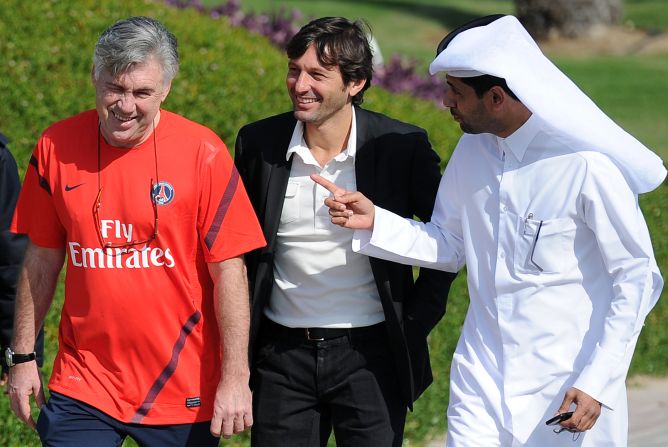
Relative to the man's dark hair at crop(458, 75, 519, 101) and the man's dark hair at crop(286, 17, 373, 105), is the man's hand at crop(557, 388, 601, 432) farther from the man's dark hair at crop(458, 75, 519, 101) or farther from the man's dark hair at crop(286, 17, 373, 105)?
the man's dark hair at crop(286, 17, 373, 105)

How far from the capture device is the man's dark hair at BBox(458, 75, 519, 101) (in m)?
3.79

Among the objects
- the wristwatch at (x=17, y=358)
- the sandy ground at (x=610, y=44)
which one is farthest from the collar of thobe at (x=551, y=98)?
the sandy ground at (x=610, y=44)

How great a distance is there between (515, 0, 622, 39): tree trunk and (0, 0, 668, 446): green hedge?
34.4 ft

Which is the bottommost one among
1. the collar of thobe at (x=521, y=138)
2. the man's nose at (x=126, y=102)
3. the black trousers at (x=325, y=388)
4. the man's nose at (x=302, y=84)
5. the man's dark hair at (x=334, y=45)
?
the black trousers at (x=325, y=388)

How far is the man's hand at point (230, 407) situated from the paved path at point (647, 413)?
2.92 m

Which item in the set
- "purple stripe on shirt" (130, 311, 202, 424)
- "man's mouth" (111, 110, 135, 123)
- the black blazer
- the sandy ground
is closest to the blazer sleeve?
the black blazer

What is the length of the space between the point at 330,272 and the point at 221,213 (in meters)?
0.47

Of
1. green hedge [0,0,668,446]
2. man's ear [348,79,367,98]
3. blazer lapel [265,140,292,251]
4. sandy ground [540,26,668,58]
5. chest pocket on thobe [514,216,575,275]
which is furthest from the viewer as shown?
sandy ground [540,26,668,58]

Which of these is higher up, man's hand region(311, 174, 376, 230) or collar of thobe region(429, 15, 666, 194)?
collar of thobe region(429, 15, 666, 194)

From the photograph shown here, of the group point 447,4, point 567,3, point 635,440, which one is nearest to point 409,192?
point 635,440

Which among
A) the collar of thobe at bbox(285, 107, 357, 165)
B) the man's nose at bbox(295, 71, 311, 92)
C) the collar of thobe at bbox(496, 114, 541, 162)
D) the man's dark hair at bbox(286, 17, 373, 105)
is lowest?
the collar of thobe at bbox(285, 107, 357, 165)

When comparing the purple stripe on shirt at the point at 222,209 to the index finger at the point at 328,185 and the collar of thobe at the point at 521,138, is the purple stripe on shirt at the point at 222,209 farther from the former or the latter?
the collar of thobe at the point at 521,138

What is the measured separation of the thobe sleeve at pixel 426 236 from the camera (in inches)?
158

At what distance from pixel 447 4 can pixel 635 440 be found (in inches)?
793
